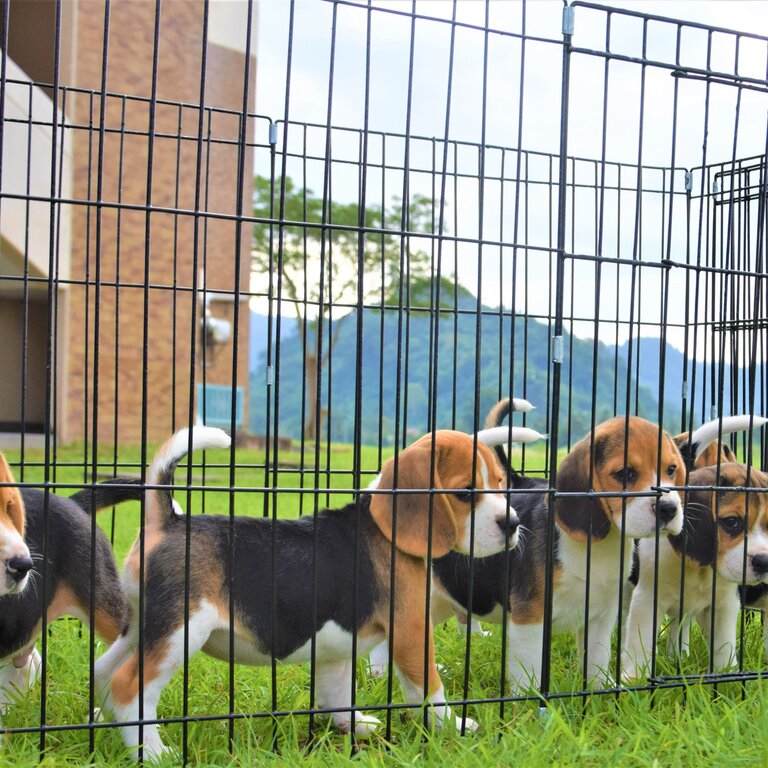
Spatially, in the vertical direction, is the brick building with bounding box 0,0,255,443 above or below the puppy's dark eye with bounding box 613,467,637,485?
above

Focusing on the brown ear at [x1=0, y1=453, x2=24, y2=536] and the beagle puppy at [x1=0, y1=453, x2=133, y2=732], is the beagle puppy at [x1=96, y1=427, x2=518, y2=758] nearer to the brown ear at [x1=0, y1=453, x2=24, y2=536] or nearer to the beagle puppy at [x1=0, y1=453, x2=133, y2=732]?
the beagle puppy at [x1=0, y1=453, x2=133, y2=732]

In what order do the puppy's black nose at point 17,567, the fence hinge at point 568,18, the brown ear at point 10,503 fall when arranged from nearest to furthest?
the puppy's black nose at point 17,567 < the brown ear at point 10,503 < the fence hinge at point 568,18

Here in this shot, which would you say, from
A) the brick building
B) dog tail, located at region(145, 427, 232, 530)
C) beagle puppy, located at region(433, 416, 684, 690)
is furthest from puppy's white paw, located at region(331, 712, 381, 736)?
the brick building

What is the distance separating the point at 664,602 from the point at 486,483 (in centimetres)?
120

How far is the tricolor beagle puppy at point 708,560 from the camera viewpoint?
358cm

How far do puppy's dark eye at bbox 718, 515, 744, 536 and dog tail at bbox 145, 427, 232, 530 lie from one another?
1994 millimetres

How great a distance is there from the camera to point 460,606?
12.4 feet

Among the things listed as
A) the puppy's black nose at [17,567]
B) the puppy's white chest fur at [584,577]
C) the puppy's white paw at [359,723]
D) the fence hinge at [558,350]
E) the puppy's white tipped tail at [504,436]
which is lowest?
the puppy's white paw at [359,723]

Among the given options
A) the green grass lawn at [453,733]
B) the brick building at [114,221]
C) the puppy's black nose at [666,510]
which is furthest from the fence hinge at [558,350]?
the brick building at [114,221]

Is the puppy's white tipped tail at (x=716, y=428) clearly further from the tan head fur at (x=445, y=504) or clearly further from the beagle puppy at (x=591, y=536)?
the tan head fur at (x=445, y=504)

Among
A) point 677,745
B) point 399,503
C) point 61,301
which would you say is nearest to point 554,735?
point 677,745

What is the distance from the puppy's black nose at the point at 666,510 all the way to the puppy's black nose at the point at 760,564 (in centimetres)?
47

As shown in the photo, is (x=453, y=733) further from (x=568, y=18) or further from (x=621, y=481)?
(x=568, y=18)

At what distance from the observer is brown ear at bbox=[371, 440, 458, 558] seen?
10.00 ft
